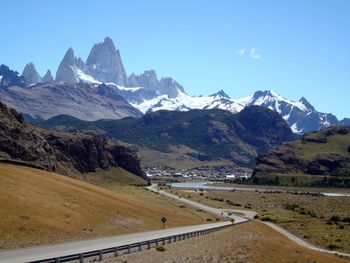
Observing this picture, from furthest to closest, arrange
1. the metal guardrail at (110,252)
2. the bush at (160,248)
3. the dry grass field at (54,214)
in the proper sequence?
the dry grass field at (54,214) → the bush at (160,248) → the metal guardrail at (110,252)

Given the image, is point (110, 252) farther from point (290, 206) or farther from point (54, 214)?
point (290, 206)

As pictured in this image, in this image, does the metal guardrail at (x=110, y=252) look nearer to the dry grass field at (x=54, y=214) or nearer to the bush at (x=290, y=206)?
the dry grass field at (x=54, y=214)

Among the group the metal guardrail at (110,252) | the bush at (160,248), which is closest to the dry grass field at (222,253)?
the bush at (160,248)

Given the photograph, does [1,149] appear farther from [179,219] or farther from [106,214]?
[106,214]

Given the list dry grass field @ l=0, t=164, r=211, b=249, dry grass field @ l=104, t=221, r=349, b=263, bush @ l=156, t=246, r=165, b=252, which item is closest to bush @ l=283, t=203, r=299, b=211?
dry grass field @ l=0, t=164, r=211, b=249

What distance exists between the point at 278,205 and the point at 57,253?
151 meters

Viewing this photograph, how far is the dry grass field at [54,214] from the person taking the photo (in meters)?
49.9

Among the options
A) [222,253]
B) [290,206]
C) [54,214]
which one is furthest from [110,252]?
[290,206]

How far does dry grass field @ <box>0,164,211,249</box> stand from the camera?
49.9 m

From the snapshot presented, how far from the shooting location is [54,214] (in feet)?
193

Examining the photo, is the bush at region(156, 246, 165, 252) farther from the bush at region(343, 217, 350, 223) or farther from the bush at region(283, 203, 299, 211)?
the bush at region(283, 203, 299, 211)

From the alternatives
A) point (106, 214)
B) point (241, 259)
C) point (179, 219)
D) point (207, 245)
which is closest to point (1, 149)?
point (179, 219)

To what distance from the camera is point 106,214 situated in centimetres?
7062

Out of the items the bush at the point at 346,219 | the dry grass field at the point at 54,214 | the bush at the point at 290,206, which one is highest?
the dry grass field at the point at 54,214
